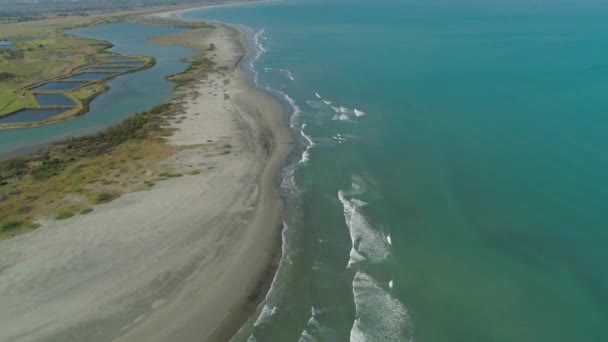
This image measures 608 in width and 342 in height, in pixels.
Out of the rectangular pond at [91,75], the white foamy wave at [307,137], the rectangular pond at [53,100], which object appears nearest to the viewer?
the white foamy wave at [307,137]

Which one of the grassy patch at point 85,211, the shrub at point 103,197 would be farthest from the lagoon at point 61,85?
the grassy patch at point 85,211

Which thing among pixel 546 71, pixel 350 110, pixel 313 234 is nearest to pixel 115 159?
pixel 313 234

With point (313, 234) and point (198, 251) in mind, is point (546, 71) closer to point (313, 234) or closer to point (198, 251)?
point (313, 234)

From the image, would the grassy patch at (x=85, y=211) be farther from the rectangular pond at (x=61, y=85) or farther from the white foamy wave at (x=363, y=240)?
the rectangular pond at (x=61, y=85)

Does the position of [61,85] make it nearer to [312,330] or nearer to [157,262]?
[157,262]

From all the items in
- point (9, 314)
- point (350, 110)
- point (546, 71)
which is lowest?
point (9, 314)

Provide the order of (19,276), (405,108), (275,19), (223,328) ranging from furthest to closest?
(275,19) → (405,108) → (19,276) → (223,328)
